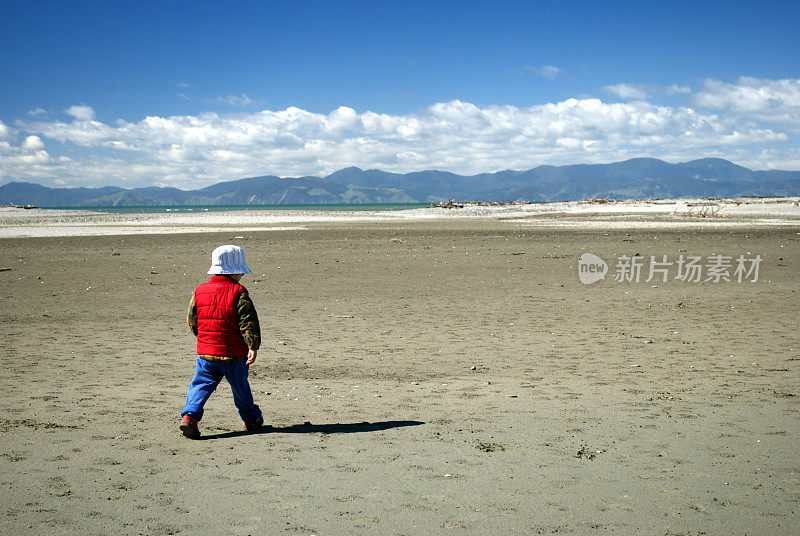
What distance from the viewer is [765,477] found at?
15.8ft

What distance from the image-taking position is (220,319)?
19.2ft

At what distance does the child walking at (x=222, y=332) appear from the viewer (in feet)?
19.0

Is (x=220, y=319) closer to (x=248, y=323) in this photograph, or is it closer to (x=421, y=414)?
(x=248, y=323)

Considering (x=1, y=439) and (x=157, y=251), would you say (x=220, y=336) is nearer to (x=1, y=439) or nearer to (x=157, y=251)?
(x=1, y=439)

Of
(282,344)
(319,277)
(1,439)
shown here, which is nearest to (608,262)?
(319,277)

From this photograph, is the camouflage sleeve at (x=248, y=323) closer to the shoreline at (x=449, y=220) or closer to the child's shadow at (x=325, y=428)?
the child's shadow at (x=325, y=428)

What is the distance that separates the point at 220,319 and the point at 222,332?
122mm

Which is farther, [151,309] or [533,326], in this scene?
[151,309]

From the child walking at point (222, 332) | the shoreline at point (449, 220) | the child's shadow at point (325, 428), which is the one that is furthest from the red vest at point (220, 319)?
the shoreline at point (449, 220)

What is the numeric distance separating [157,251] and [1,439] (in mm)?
20414

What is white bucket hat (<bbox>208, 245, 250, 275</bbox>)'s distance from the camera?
19.1ft

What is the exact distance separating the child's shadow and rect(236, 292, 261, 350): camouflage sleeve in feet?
2.94

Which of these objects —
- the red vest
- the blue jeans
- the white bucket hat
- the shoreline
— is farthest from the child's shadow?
the shoreline

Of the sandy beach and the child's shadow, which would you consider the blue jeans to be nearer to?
the child's shadow
